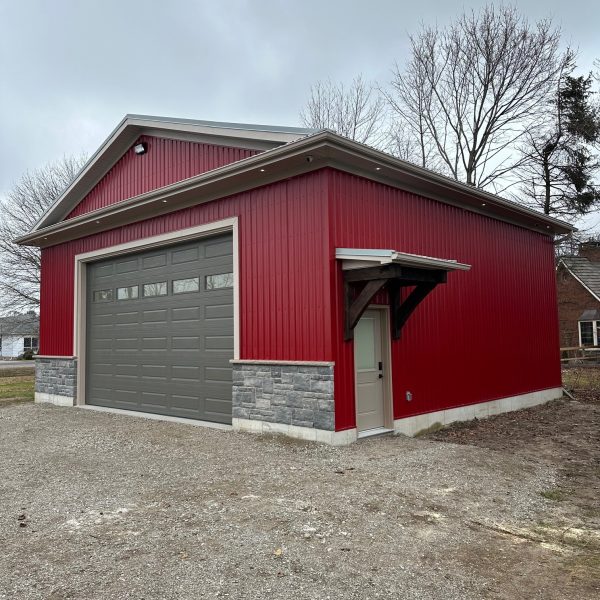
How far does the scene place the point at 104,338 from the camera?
11516 mm

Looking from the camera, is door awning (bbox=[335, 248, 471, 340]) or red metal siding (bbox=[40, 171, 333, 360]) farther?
red metal siding (bbox=[40, 171, 333, 360])

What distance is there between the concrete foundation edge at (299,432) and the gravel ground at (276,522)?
181mm

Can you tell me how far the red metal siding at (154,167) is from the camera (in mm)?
9172

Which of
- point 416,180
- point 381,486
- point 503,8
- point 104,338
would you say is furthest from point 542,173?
point 381,486

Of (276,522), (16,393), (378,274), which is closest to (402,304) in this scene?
(378,274)

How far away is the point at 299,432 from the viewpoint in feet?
24.6

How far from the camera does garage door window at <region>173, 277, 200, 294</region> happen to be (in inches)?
374

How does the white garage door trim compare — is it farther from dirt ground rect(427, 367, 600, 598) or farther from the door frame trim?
dirt ground rect(427, 367, 600, 598)

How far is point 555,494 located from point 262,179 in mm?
5725

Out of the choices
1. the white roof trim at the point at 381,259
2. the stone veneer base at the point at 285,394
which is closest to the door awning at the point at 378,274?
the white roof trim at the point at 381,259

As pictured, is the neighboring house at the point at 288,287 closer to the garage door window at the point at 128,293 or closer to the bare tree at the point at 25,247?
the garage door window at the point at 128,293

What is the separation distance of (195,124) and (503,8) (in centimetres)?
1738

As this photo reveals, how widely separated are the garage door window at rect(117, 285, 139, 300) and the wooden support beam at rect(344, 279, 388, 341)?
518 centimetres

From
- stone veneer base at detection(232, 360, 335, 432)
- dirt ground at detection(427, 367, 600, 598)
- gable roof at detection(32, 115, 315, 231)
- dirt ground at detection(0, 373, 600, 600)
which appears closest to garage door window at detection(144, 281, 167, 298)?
stone veneer base at detection(232, 360, 335, 432)
